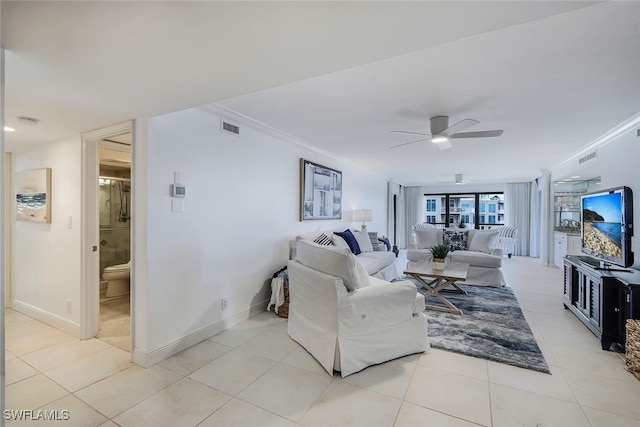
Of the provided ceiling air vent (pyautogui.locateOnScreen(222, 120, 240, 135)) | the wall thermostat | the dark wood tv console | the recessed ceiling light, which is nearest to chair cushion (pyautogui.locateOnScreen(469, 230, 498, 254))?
the dark wood tv console

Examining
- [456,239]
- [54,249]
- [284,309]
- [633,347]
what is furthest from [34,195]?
[456,239]

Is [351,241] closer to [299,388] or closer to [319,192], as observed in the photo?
[319,192]

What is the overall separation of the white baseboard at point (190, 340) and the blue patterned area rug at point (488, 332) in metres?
2.00

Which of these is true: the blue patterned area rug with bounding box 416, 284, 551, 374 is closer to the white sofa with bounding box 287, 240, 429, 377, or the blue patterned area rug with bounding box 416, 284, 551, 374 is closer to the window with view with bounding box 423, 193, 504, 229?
the white sofa with bounding box 287, 240, 429, 377

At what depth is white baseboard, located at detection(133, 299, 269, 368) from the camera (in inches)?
93.2

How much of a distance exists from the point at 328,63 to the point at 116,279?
437cm

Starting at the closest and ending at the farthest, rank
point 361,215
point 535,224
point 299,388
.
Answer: point 299,388, point 361,215, point 535,224

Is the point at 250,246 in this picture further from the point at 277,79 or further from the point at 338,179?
the point at 338,179

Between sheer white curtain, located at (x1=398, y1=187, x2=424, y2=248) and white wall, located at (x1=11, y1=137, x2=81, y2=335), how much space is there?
8648 mm

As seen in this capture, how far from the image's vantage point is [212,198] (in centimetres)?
290

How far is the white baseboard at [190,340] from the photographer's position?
2.37 m

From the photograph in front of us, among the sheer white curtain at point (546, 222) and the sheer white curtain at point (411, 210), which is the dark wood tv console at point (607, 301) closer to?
the sheer white curtain at point (546, 222)

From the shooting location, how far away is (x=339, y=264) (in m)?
2.32

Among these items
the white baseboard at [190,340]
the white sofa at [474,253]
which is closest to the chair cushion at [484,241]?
the white sofa at [474,253]
